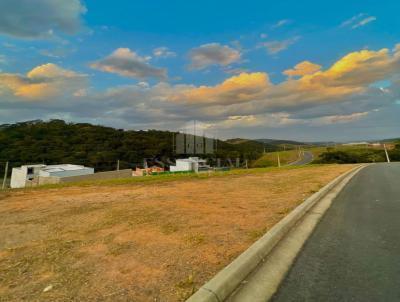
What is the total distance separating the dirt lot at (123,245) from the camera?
3.03 metres

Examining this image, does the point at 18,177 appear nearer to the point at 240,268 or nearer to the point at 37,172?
the point at 37,172

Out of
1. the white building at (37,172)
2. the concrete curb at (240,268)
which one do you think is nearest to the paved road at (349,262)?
the concrete curb at (240,268)

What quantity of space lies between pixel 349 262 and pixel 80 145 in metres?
73.7

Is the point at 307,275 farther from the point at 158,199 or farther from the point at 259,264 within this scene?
the point at 158,199

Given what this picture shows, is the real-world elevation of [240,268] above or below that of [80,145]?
below

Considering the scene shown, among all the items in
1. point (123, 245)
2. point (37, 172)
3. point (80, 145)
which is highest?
point (80, 145)

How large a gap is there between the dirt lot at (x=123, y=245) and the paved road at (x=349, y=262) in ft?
2.93

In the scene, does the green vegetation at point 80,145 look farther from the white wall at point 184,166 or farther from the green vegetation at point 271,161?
the green vegetation at point 271,161

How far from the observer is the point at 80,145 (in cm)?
7025

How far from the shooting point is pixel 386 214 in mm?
6504

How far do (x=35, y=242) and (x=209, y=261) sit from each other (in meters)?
3.01

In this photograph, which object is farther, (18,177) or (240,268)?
(18,177)

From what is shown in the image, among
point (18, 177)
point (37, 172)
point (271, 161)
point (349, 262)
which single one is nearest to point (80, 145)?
point (18, 177)

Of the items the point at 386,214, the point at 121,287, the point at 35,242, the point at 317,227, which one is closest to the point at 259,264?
the point at 121,287
